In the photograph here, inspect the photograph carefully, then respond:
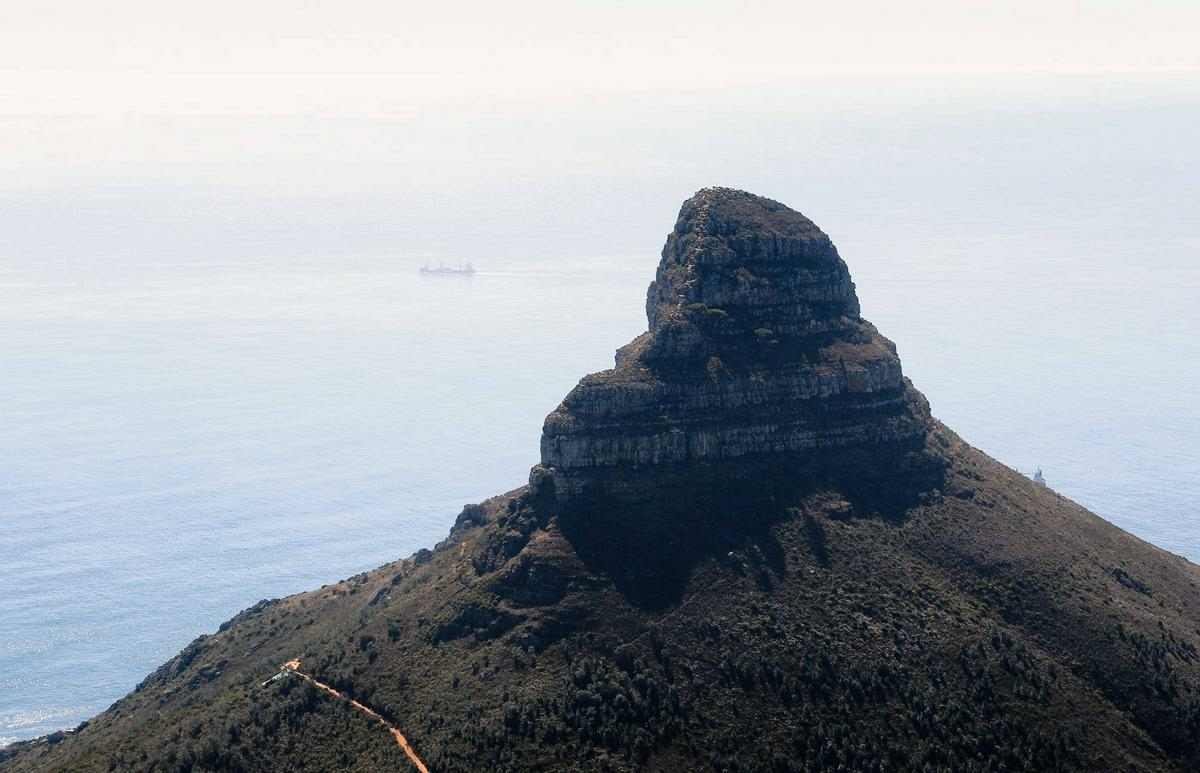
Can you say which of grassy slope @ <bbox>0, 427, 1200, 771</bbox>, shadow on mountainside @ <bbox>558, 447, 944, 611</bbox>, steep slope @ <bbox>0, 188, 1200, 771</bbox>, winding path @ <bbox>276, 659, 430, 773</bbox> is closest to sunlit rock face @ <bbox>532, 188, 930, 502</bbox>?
steep slope @ <bbox>0, 188, 1200, 771</bbox>

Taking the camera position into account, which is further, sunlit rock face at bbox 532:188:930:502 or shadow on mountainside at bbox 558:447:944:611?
sunlit rock face at bbox 532:188:930:502

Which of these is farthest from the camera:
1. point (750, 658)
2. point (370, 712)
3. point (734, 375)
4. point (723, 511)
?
point (734, 375)

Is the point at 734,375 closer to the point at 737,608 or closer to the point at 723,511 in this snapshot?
the point at 723,511

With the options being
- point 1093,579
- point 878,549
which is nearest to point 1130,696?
point 1093,579

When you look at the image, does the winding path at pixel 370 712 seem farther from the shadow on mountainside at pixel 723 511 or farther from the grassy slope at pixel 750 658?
the shadow on mountainside at pixel 723 511

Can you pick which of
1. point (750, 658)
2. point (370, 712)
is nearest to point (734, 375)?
point (750, 658)

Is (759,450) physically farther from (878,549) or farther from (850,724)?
(850,724)

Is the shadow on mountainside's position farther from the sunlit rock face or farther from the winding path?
the winding path

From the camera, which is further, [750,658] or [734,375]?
[734,375]
